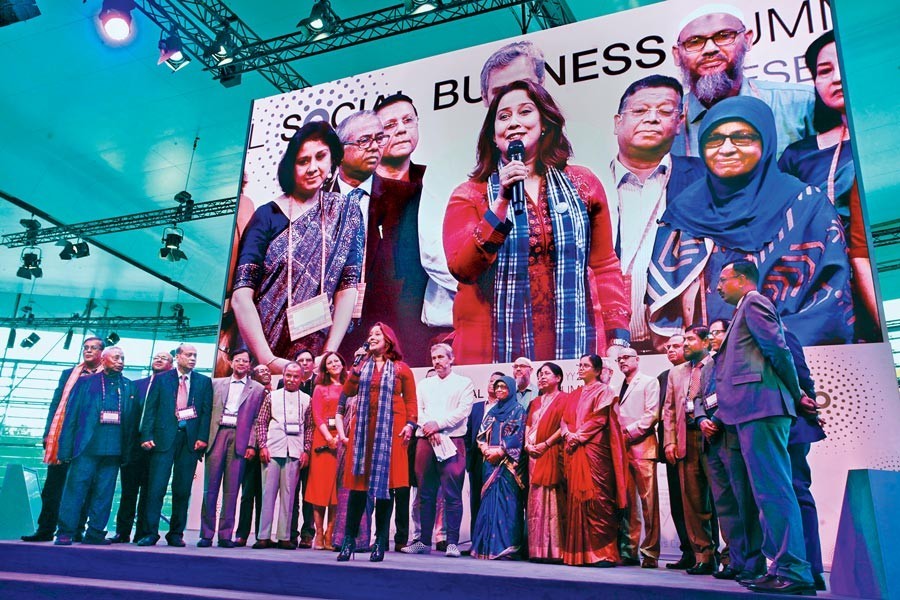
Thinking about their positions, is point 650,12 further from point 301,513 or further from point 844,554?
point 301,513

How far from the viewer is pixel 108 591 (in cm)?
372

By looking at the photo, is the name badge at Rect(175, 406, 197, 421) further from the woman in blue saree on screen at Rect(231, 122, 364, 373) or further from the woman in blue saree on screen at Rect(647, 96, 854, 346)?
the woman in blue saree on screen at Rect(647, 96, 854, 346)

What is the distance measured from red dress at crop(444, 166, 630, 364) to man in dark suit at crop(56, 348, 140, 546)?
2663 mm

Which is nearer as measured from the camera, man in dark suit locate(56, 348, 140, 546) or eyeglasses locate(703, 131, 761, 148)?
man in dark suit locate(56, 348, 140, 546)

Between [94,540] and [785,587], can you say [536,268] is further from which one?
[94,540]

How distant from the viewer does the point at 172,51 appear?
7.16 meters

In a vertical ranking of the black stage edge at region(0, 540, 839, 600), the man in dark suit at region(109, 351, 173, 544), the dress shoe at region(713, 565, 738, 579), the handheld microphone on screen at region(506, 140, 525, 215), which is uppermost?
the handheld microphone on screen at region(506, 140, 525, 215)

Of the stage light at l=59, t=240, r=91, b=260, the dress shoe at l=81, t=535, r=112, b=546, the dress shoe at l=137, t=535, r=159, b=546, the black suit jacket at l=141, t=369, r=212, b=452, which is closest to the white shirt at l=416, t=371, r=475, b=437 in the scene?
the black suit jacket at l=141, t=369, r=212, b=452

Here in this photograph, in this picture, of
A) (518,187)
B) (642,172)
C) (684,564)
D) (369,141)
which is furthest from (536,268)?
(684,564)

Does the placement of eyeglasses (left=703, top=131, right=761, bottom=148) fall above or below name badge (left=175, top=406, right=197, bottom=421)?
above

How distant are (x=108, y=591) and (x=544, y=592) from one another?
2.38 meters

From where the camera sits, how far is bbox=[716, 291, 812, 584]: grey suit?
10.4 feet

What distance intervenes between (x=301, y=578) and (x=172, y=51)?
5.78 metres

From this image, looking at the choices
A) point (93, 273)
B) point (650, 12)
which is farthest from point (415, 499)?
point (93, 273)
